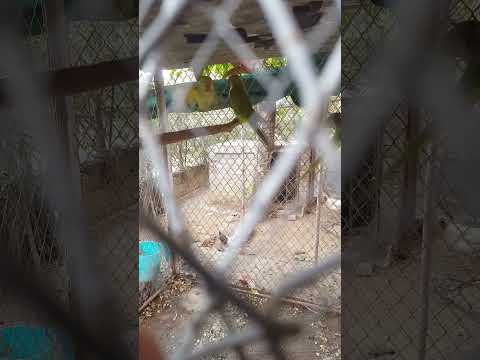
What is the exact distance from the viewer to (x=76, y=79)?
0.16 m

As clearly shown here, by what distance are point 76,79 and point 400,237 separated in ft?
1.33

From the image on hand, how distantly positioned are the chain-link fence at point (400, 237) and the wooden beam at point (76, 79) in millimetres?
126

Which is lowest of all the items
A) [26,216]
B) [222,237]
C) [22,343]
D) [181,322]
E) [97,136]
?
[181,322]

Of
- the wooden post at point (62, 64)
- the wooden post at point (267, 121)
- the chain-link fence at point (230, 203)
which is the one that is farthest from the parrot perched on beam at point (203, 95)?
the chain-link fence at point (230, 203)

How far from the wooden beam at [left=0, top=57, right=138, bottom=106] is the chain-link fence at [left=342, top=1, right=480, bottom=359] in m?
0.13

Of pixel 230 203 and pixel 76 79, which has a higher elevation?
pixel 76 79

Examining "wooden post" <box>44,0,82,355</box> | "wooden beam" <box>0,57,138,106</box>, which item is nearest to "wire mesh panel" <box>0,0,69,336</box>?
"wooden post" <box>44,0,82,355</box>

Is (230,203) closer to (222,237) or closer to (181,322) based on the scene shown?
(222,237)

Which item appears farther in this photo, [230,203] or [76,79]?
[230,203]

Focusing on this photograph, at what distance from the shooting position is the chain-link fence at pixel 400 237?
0.26 metres

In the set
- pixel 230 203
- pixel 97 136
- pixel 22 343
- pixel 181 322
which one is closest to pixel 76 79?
pixel 97 136

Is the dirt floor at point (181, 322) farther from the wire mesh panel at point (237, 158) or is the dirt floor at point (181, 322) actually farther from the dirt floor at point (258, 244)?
the dirt floor at point (258, 244)

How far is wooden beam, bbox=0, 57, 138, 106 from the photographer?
16cm

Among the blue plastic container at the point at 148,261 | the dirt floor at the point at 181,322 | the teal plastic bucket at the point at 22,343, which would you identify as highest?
the teal plastic bucket at the point at 22,343
